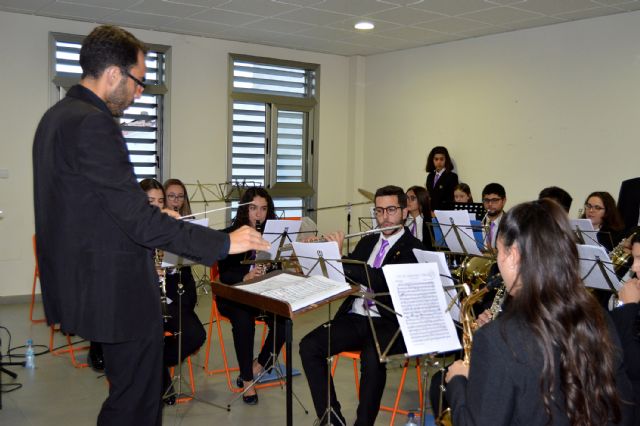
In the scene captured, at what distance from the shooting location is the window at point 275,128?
8.51 meters

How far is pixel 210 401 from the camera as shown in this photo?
4.25 metres

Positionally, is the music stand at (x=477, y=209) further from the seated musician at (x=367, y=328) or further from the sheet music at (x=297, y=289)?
the sheet music at (x=297, y=289)

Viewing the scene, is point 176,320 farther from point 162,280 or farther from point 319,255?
point 319,255

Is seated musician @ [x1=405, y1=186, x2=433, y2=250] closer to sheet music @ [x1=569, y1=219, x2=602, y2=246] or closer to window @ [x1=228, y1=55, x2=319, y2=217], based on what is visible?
→ sheet music @ [x1=569, y1=219, x2=602, y2=246]

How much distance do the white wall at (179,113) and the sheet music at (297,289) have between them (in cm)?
471

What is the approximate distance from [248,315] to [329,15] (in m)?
3.54

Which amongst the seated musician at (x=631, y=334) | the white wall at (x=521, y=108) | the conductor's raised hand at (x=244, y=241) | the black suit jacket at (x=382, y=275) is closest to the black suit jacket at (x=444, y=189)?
the white wall at (x=521, y=108)

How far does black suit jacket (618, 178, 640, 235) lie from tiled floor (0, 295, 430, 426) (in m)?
2.07

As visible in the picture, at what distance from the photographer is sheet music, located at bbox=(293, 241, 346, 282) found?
340 centimetres

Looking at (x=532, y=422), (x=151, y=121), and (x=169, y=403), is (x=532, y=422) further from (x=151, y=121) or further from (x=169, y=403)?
(x=151, y=121)

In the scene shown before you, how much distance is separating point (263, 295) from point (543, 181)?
16.1 ft

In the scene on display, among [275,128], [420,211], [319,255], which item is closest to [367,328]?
[319,255]

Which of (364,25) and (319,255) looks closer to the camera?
(319,255)

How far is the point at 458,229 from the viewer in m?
4.84
